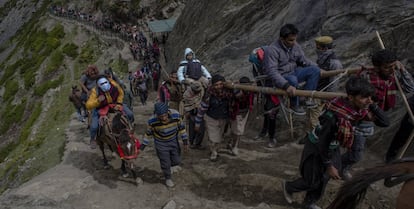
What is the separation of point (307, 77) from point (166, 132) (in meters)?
3.02

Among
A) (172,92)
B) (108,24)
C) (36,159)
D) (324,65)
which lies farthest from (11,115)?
(324,65)

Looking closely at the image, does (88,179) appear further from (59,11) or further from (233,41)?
(59,11)

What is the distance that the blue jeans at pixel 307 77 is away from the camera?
6.48 m

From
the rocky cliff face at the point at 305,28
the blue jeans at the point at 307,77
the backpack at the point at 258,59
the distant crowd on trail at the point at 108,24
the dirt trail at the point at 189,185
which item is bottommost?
the dirt trail at the point at 189,185

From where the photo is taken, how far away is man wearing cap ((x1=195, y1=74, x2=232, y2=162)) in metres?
7.63

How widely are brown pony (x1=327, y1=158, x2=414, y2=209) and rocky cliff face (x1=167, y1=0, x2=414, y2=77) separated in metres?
4.80

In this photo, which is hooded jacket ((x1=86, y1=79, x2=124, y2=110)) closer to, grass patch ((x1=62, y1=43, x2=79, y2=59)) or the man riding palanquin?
the man riding palanquin

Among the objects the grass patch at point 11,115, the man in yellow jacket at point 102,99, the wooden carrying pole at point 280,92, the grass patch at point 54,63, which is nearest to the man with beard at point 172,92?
the man in yellow jacket at point 102,99

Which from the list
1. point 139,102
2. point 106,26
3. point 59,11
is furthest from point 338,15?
point 59,11

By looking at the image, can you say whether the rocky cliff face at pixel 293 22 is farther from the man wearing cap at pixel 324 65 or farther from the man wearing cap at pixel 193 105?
the man wearing cap at pixel 193 105

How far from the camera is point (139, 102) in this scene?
69.4ft

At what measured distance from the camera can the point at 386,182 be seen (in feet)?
13.8

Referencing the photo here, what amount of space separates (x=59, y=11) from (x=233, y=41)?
1993 inches

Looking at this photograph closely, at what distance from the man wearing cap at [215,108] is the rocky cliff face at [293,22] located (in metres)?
3.60
